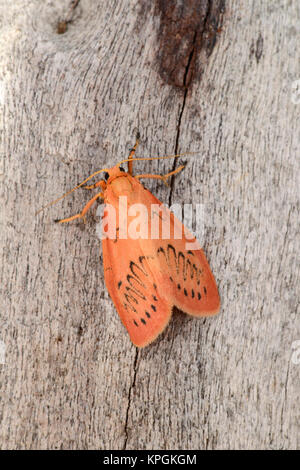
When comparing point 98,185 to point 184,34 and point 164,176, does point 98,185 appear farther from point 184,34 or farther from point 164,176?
point 184,34

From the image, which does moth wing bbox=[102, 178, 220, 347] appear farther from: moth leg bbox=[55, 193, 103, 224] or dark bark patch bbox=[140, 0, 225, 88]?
dark bark patch bbox=[140, 0, 225, 88]

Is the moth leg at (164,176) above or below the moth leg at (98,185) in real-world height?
above

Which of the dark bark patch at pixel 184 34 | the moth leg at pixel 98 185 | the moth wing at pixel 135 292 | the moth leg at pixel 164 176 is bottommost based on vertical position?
the moth wing at pixel 135 292

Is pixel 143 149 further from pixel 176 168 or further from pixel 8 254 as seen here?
pixel 8 254

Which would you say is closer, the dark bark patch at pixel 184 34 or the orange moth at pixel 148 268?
the orange moth at pixel 148 268

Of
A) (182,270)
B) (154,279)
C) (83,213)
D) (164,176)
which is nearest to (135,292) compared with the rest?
(154,279)

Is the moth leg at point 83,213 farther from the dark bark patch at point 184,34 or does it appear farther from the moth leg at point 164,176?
the dark bark patch at point 184,34

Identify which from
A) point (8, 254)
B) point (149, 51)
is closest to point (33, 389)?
point (8, 254)

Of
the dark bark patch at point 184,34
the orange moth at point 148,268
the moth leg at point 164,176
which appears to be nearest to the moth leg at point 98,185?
the orange moth at point 148,268
